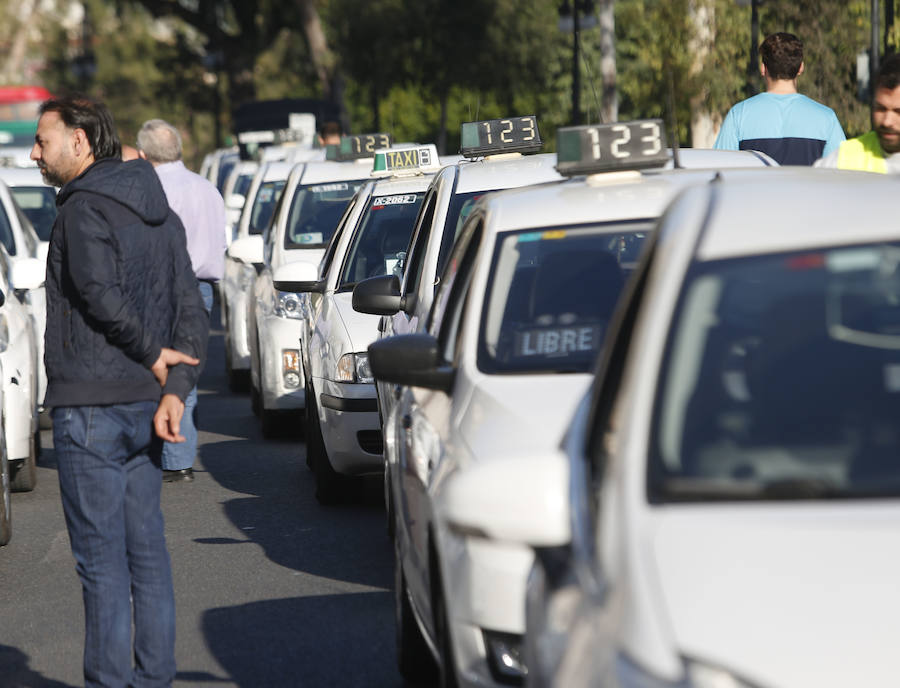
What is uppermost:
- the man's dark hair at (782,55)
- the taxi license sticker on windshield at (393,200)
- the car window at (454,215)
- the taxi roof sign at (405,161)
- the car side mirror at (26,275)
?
the man's dark hair at (782,55)

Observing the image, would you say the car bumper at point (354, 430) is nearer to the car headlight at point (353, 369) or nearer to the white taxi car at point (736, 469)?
the car headlight at point (353, 369)

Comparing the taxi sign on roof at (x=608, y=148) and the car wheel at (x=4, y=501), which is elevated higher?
the taxi sign on roof at (x=608, y=148)

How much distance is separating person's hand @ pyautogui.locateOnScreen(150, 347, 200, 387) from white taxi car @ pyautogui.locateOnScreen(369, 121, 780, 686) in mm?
583

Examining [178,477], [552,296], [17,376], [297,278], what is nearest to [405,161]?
[297,278]

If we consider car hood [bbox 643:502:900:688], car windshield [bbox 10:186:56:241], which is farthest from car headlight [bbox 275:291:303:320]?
car hood [bbox 643:502:900:688]

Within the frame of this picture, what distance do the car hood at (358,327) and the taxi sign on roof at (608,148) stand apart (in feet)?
10.2

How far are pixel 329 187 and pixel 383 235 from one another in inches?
138

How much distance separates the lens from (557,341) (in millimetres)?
5613

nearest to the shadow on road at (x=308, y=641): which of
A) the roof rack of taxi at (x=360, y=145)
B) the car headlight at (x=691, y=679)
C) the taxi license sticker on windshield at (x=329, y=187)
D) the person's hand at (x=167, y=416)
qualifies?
the person's hand at (x=167, y=416)

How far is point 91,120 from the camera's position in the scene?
5629 millimetres

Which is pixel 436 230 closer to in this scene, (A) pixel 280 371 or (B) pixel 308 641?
(B) pixel 308 641

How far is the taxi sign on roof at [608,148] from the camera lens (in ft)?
20.4

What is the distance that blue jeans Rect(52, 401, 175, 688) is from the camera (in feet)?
17.5

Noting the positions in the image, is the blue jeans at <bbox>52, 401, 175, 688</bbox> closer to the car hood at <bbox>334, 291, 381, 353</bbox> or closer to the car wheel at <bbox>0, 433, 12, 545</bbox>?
the car wheel at <bbox>0, 433, 12, 545</bbox>
